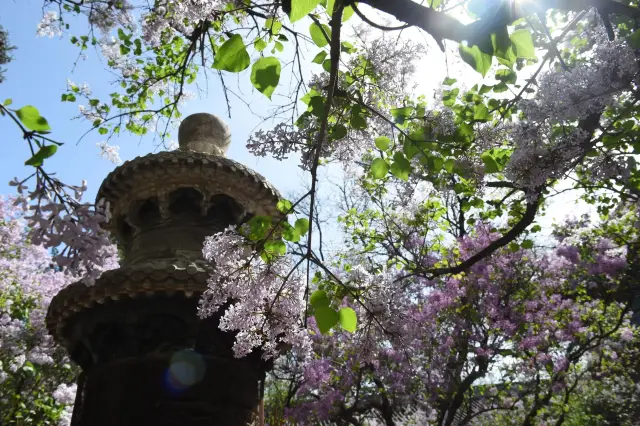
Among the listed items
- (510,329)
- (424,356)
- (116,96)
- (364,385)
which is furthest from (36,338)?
(510,329)

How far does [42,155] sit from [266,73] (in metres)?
1.19

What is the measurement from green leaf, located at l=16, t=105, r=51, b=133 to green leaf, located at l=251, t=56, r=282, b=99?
3.61ft

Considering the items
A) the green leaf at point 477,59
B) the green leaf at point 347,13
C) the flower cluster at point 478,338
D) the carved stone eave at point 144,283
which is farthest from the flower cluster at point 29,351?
the green leaf at point 477,59

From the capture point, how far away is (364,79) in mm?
3479

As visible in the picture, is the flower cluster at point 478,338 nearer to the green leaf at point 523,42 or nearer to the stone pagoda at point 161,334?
the stone pagoda at point 161,334

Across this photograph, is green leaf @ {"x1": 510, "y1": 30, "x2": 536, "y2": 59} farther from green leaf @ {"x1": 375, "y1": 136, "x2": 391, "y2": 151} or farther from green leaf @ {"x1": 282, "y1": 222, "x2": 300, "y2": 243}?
green leaf @ {"x1": 282, "y1": 222, "x2": 300, "y2": 243}

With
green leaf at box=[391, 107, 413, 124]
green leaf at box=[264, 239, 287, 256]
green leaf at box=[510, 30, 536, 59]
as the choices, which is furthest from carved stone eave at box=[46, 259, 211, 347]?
green leaf at box=[510, 30, 536, 59]

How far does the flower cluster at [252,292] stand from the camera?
2.47m

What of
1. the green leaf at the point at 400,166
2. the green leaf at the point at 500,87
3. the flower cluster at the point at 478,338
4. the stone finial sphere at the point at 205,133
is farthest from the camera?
the flower cluster at the point at 478,338

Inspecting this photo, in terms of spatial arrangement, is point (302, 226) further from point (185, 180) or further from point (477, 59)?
point (185, 180)

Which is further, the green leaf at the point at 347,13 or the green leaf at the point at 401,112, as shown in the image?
the green leaf at the point at 401,112

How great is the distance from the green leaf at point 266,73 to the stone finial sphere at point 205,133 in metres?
2.51

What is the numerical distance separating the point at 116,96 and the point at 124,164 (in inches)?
133

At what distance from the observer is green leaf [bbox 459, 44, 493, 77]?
2.26 meters
